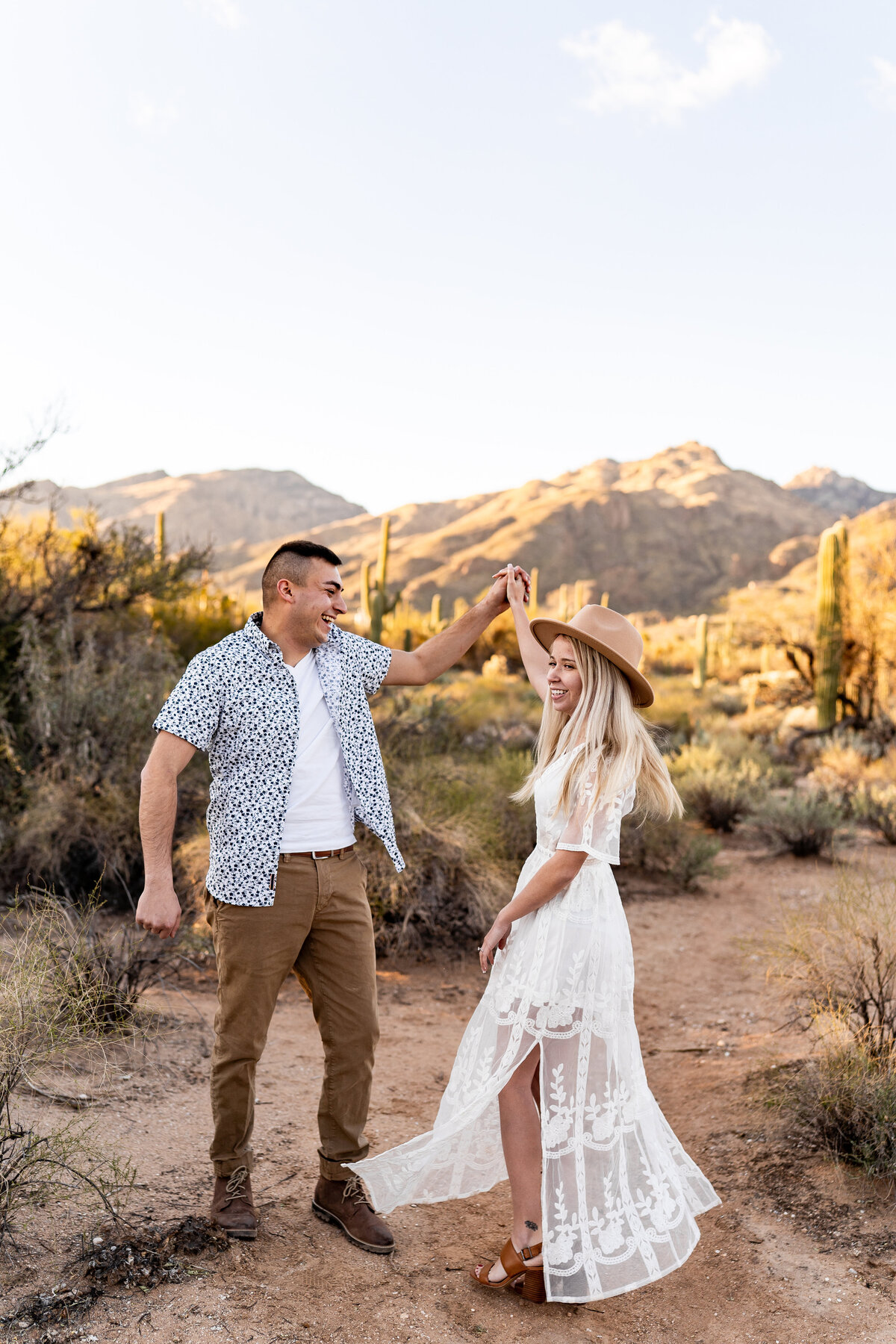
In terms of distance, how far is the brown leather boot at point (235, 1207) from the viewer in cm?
316

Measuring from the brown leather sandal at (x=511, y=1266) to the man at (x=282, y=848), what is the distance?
0.33m

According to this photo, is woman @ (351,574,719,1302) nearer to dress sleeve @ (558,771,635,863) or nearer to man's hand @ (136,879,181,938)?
dress sleeve @ (558,771,635,863)

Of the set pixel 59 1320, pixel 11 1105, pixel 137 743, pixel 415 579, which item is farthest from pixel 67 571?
pixel 415 579

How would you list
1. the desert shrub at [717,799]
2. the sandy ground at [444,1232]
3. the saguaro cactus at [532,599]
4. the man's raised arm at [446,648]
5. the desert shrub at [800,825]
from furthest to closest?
the desert shrub at [717,799] → the desert shrub at [800,825] → the saguaro cactus at [532,599] → the man's raised arm at [446,648] → the sandy ground at [444,1232]

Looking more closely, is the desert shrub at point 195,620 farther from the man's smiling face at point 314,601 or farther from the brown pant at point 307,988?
the brown pant at point 307,988

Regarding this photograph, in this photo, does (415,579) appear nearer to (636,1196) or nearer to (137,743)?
(137,743)

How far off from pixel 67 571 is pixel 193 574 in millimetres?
4063

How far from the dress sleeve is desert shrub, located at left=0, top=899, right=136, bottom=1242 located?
170 cm

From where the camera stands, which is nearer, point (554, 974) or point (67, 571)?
point (554, 974)

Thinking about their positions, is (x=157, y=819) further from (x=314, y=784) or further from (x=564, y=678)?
(x=564, y=678)

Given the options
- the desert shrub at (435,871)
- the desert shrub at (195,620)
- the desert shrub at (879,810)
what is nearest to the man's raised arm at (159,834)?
the desert shrub at (435,871)

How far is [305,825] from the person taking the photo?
Answer: 10.6 ft

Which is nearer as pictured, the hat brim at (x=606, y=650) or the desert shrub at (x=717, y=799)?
the hat brim at (x=606, y=650)

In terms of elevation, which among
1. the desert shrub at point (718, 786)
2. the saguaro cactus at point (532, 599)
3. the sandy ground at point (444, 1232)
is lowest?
the sandy ground at point (444, 1232)
